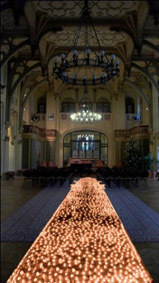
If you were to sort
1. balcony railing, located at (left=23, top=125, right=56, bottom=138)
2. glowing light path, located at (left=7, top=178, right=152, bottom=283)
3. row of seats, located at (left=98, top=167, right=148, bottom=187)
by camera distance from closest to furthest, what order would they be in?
glowing light path, located at (left=7, top=178, right=152, bottom=283)
row of seats, located at (left=98, top=167, right=148, bottom=187)
balcony railing, located at (left=23, top=125, right=56, bottom=138)

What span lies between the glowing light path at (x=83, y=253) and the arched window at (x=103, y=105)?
24.5 metres

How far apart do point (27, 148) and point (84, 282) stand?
20625 millimetres

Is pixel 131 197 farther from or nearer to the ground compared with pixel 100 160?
nearer to the ground

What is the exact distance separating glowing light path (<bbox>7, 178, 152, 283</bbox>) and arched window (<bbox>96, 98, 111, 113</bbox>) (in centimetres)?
2451

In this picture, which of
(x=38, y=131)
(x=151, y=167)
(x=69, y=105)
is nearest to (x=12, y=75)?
(x=38, y=131)

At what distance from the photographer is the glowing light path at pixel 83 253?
85cm

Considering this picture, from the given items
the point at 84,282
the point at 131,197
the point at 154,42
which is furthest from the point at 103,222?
the point at 154,42

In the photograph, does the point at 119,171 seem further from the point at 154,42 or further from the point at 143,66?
the point at 143,66

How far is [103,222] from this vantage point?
136 centimetres

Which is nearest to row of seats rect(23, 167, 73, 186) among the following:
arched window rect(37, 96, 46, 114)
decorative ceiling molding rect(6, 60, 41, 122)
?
decorative ceiling molding rect(6, 60, 41, 122)

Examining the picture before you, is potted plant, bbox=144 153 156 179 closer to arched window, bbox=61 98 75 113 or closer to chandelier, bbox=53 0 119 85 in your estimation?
chandelier, bbox=53 0 119 85

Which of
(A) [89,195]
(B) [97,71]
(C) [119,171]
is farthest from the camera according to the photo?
(B) [97,71]

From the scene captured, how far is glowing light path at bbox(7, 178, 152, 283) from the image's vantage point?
85 centimetres

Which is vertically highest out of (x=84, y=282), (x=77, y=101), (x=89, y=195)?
(x=77, y=101)
